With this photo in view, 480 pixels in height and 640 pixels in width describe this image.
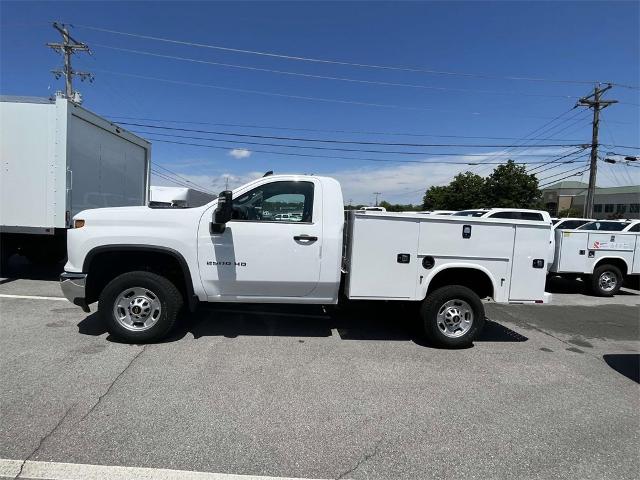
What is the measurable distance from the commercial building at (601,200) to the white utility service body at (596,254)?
201ft

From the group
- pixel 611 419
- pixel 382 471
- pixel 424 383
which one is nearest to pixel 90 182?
pixel 424 383

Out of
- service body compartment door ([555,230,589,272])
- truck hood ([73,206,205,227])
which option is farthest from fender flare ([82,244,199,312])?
service body compartment door ([555,230,589,272])

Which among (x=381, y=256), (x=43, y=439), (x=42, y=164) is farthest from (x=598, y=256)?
(x=42, y=164)

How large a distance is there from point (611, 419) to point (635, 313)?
19.8 ft

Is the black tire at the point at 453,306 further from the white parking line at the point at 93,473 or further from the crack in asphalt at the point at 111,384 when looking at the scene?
the crack in asphalt at the point at 111,384

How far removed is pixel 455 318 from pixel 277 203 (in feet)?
8.64

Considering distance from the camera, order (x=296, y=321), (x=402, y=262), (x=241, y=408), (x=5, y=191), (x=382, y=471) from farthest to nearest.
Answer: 1. (x=5, y=191)
2. (x=296, y=321)
3. (x=402, y=262)
4. (x=241, y=408)
5. (x=382, y=471)

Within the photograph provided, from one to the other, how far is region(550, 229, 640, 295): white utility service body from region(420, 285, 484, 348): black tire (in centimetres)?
607

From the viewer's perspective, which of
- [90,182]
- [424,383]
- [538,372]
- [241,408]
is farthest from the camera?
[90,182]

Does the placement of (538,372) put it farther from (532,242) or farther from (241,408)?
(241,408)

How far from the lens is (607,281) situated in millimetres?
10297

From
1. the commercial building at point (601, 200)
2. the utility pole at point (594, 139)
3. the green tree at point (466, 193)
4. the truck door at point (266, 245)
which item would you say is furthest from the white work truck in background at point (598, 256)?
the commercial building at point (601, 200)

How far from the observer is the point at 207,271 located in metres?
4.96

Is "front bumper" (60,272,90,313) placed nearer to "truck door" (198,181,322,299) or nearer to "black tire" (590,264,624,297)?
"truck door" (198,181,322,299)
